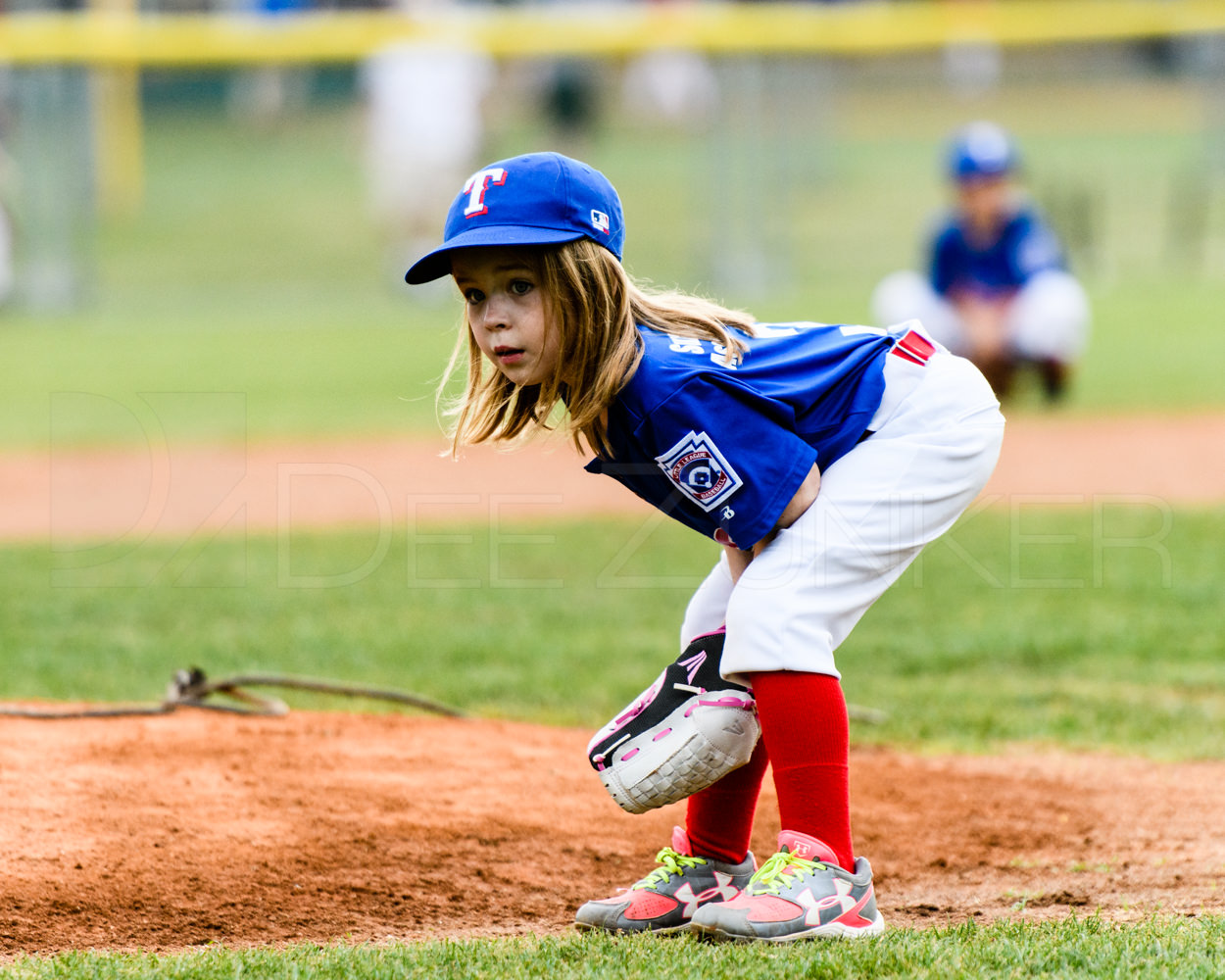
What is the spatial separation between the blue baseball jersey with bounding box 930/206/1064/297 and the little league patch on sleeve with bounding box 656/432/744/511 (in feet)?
24.5

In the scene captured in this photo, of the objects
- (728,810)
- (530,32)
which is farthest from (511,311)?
(530,32)

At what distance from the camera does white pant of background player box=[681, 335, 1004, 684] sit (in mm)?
2619

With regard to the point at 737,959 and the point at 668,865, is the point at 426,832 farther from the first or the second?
the point at 737,959

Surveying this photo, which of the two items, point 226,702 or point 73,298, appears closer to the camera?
point 226,702

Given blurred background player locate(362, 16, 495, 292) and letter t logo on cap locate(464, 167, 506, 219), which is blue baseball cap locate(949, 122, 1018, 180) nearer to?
letter t logo on cap locate(464, 167, 506, 219)

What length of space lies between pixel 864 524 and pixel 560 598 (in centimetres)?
332

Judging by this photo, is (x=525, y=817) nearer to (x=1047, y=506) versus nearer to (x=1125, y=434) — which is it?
(x=1047, y=506)

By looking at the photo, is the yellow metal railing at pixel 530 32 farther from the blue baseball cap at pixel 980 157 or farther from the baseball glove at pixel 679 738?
the baseball glove at pixel 679 738

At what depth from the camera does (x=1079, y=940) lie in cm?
251

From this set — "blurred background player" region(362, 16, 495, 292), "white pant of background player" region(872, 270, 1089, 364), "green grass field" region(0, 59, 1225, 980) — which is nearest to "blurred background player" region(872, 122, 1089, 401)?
"white pant of background player" region(872, 270, 1089, 364)

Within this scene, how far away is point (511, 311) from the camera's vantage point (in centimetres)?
259

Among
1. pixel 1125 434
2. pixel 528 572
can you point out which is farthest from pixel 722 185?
pixel 528 572

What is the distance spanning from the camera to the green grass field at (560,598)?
252 cm

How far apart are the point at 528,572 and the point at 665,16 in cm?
1050
